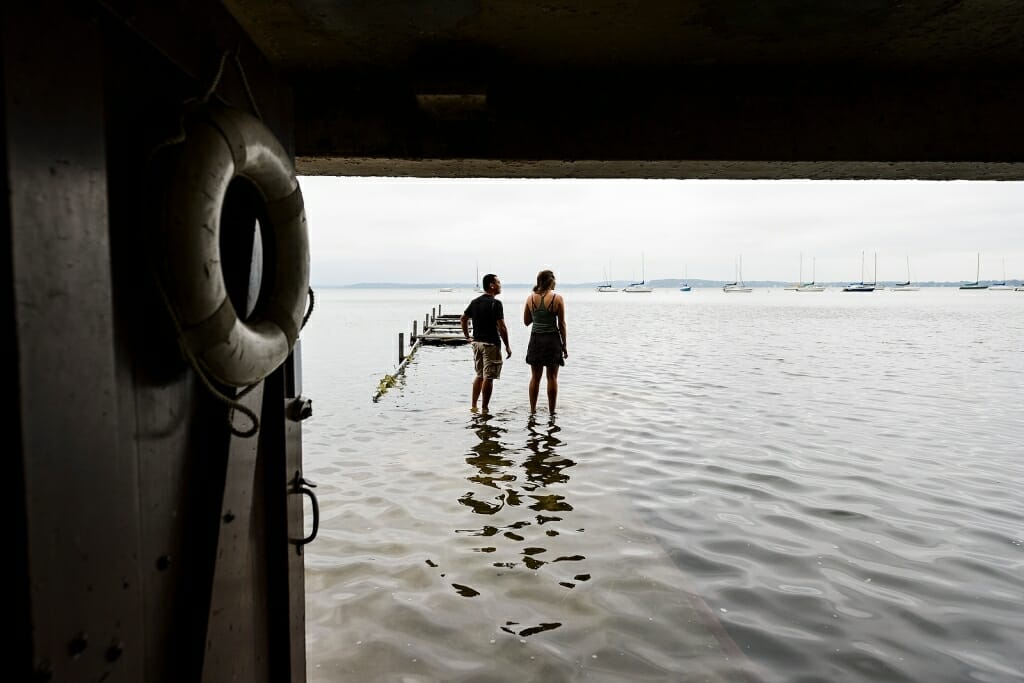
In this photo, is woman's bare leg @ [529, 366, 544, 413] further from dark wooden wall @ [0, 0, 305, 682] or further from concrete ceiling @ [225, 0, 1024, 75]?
dark wooden wall @ [0, 0, 305, 682]

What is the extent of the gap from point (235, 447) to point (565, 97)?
2.69 meters

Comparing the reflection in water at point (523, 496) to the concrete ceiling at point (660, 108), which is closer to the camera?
the concrete ceiling at point (660, 108)

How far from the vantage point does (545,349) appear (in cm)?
917

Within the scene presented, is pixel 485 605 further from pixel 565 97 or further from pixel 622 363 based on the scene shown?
pixel 622 363

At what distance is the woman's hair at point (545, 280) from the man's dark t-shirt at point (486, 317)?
0.80 meters

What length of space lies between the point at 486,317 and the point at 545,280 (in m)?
1.12

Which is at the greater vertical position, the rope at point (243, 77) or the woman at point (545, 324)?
the rope at point (243, 77)

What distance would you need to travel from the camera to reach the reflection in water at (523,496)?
4.80 metres

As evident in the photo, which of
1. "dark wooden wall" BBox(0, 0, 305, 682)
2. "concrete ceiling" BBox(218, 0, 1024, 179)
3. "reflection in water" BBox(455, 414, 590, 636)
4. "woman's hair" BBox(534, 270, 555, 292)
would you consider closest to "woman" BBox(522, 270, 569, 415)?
"woman's hair" BBox(534, 270, 555, 292)

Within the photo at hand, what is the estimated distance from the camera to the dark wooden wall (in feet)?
3.99

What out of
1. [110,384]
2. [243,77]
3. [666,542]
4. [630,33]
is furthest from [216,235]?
[666,542]

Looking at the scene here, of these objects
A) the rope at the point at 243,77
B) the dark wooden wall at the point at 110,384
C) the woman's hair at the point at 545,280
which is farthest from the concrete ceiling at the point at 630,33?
the woman's hair at the point at 545,280

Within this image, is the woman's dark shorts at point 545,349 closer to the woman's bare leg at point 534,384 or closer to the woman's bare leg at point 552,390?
the woman's bare leg at point 534,384

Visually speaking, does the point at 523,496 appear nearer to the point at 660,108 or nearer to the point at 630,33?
the point at 660,108
